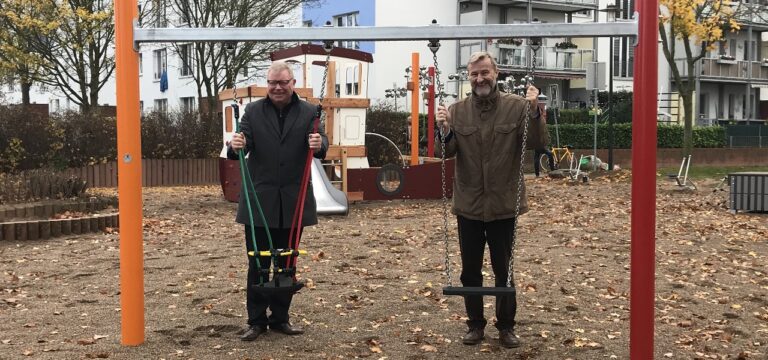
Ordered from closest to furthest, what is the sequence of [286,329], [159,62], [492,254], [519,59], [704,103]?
[492,254], [286,329], [519,59], [159,62], [704,103]

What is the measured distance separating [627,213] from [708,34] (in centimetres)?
1040

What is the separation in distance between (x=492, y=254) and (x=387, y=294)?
1.88 m

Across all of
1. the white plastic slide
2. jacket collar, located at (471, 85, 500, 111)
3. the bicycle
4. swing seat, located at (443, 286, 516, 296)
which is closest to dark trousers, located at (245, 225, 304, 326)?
swing seat, located at (443, 286, 516, 296)

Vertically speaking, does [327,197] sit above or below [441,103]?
below

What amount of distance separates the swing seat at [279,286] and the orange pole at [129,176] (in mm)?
768

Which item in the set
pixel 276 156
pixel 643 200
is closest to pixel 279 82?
pixel 276 156

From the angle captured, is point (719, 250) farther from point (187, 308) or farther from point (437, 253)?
point (187, 308)

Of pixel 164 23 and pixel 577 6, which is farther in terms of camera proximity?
pixel 577 6

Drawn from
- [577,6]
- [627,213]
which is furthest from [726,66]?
[627,213]

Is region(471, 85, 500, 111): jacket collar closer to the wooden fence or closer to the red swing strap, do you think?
the red swing strap

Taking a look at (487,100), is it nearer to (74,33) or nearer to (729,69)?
(74,33)

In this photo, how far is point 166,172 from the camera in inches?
786

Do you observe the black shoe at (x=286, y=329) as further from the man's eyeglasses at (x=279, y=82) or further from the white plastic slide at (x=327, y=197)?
the white plastic slide at (x=327, y=197)

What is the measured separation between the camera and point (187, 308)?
6230 mm
